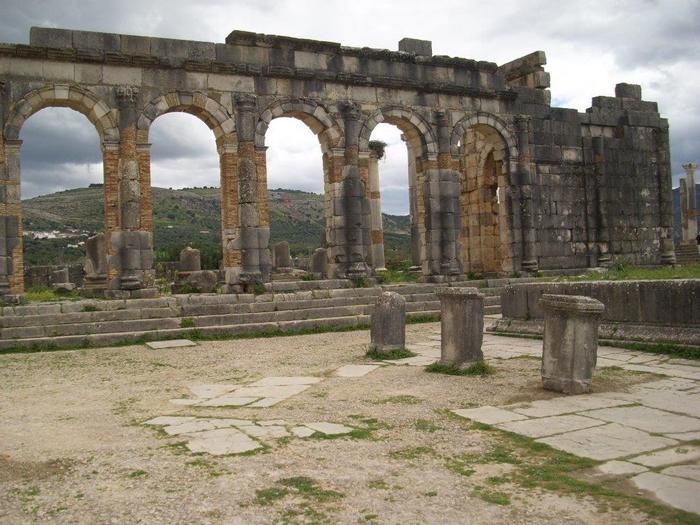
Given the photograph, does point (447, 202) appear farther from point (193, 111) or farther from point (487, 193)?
point (193, 111)

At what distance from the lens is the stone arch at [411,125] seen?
16891 millimetres

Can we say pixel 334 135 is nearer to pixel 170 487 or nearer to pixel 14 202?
pixel 14 202

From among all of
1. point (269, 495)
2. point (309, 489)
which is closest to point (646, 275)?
point (309, 489)

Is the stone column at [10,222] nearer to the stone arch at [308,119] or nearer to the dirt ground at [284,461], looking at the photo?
the stone arch at [308,119]

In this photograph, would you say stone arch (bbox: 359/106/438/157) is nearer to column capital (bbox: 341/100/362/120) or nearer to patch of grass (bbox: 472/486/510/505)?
column capital (bbox: 341/100/362/120)

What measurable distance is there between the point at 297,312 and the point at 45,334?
4.88 metres

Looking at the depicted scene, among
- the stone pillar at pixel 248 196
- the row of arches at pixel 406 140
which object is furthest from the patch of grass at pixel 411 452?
the row of arches at pixel 406 140

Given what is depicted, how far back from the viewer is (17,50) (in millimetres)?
13570

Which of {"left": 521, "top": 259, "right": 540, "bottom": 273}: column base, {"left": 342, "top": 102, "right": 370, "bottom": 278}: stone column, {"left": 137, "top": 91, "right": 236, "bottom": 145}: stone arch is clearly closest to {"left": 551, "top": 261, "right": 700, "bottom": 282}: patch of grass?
{"left": 521, "top": 259, "right": 540, "bottom": 273}: column base

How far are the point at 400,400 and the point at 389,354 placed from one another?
2829mm

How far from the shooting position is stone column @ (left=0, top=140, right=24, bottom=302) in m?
13.3

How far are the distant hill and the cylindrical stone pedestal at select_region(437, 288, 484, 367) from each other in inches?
1421

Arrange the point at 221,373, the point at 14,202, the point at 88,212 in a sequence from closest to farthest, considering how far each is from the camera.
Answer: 1. the point at 221,373
2. the point at 14,202
3. the point at 88,212

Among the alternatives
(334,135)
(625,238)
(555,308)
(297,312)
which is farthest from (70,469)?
(625,238)
